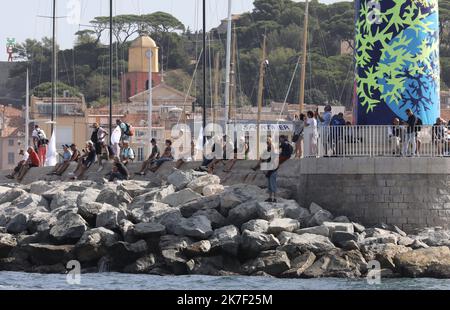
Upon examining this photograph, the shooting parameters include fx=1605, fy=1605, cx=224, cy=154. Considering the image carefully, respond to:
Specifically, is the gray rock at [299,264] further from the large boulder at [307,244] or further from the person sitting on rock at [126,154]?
the person sitting on rock at [126,154]

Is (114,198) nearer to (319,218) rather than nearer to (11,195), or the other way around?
(11,195)

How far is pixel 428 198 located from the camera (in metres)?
32.6

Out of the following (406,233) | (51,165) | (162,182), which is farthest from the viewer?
(51,165)

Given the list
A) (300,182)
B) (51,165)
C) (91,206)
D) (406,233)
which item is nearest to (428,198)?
(406,233)

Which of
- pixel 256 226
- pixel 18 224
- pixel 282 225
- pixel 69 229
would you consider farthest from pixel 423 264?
pixel 18 224

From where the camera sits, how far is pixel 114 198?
1375 inches

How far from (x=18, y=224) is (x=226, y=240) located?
5.44m

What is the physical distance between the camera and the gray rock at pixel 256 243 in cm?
3052

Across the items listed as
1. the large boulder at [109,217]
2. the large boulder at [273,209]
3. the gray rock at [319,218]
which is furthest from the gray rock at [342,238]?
the large boulder at [109,217]

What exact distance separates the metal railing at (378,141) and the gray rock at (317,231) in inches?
97.5

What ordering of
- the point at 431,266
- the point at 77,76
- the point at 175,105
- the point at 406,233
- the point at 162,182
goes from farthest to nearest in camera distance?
the point at 77,76 < the point at 175,105 < the point at 162,182 < the point at 406,233 < the point at 431,266

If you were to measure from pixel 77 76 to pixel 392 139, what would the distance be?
255ft

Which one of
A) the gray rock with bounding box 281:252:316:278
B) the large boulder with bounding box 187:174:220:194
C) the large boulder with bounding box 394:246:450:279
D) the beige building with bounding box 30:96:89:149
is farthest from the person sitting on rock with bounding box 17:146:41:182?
the beige building with bounding box 30:96:89:149

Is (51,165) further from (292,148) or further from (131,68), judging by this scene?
(131,68)
